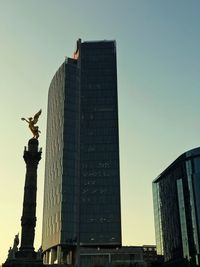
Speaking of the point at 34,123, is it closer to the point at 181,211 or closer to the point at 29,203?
the point at 29,203

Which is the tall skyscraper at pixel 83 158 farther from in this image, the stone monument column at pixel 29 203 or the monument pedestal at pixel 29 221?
the stone monument column at pixel 29 203

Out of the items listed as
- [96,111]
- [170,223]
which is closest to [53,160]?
[96,111]

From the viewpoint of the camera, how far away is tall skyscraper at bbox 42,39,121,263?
Answer: 14525 centimetres

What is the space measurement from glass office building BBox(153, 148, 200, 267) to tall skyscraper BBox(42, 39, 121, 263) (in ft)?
76.9

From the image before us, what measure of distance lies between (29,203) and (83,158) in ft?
307

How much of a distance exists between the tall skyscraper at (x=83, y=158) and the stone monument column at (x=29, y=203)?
8507cm

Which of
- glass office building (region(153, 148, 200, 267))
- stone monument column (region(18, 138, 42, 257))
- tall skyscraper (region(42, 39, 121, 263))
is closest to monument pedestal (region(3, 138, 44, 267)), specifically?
stone monument column (region(18, 138, 42, 257))

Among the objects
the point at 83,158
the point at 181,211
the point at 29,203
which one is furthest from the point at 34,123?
the point at 181,211

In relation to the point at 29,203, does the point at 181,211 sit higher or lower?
higher

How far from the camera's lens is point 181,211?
153375 millimetres

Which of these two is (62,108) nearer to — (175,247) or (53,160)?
(53,160)

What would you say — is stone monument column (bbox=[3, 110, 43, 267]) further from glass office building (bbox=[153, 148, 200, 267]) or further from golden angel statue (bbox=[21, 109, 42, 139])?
glass office building (bbox=[153, 148, 200, 267])

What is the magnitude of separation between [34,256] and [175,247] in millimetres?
111992

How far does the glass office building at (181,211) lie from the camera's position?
144m
